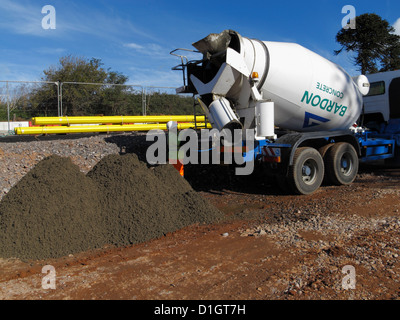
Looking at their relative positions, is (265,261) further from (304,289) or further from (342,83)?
(342,83)

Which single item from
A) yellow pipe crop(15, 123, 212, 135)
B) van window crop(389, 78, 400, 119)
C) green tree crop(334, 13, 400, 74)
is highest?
green tree crop(334, 13, 400, 74)

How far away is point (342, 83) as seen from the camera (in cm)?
790

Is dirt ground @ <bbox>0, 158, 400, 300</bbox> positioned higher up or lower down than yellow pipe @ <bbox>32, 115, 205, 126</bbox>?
lower down

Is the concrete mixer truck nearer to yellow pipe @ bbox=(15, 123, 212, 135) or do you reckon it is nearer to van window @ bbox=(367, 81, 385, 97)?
van window @ bbox=(367, 81, 385, 97)

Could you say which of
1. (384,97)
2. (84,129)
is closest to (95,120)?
(84,129)

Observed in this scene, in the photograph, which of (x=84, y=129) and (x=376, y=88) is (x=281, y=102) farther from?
(x=84, y=129)

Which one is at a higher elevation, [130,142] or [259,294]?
[130,142]

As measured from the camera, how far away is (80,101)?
1510 centimetres

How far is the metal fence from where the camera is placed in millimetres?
14107

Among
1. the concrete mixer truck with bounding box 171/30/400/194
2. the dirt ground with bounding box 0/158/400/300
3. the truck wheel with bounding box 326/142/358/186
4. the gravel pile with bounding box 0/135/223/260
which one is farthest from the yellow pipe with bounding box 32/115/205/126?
the dirt ground with bounding box 0/158/400/300

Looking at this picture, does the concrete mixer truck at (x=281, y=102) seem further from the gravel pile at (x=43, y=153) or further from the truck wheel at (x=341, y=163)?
the gravel pile at (x=43, y=153)

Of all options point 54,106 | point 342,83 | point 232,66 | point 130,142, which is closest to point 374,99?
point 342,83

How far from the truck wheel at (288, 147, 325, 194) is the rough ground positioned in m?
0.58

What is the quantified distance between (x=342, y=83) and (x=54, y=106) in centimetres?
1170
